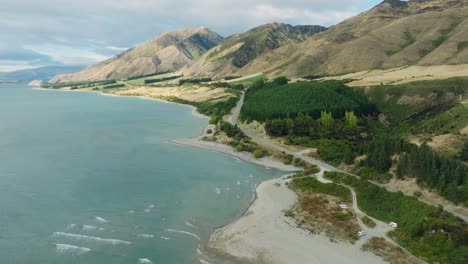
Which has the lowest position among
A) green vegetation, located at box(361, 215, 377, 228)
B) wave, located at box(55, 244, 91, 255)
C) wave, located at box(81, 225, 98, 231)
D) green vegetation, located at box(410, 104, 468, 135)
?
wave, located at box(55, 244, 91, 255)

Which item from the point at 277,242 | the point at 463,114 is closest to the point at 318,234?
the point at 277,242

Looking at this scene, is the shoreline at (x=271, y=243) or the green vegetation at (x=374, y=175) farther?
the green vegetation at (x=374, y=175)

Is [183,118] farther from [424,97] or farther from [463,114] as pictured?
[463,114]

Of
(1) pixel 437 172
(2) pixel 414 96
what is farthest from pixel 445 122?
(1) pixel 437 172

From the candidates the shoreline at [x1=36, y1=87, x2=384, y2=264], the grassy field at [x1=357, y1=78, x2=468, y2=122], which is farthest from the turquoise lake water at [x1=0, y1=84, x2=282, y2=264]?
the grassy field at [x1=357, y1=78, x2=468, y2=122]

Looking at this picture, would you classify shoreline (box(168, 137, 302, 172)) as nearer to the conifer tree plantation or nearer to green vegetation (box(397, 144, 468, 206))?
the conifer tree plantation

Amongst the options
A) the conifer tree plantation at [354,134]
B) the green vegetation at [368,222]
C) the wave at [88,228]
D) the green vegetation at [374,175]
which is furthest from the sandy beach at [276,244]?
the conifer tree plantation at [354,134]

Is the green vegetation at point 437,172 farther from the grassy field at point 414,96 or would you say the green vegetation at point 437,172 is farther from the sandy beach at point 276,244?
the grassy field at point 414,96
